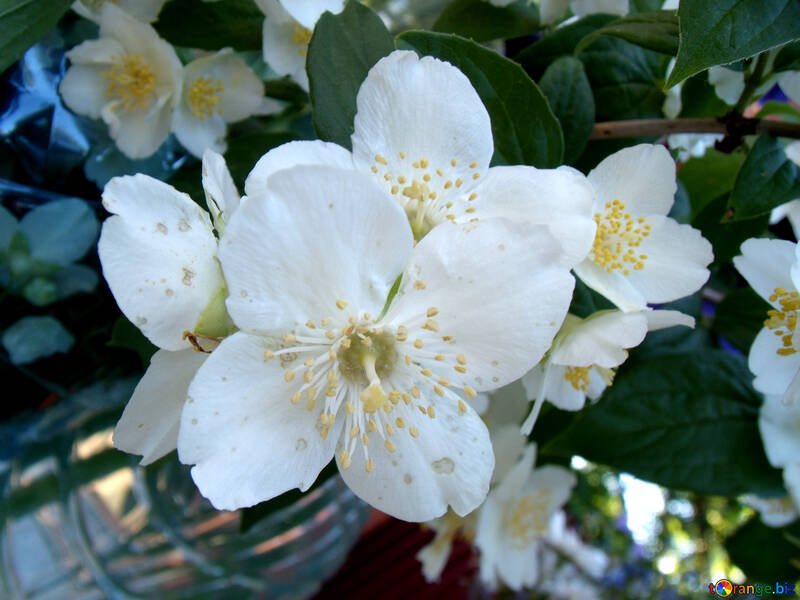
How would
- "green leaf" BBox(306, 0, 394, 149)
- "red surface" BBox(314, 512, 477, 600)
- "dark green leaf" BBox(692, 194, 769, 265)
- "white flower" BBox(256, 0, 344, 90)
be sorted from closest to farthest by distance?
1. "green leaf" BBox(306, 0, 394, 149)
2. "white flower" BBox(256, 0, 344, 90)
3. "dark green leaf" BBox(692, 194, 769, 265)
4. "red surface" BBox(314, 512, 477, 600)

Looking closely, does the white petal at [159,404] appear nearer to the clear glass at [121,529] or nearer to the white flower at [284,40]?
the white flower at [284,40]

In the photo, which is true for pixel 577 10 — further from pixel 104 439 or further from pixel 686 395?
pixel 104 439

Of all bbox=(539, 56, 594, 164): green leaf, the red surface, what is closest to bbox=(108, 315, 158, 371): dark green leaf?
bbox=(539, 56, 594, 164): green leaf

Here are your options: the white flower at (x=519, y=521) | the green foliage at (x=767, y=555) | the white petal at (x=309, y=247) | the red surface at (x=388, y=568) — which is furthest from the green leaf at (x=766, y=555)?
the white petal at (x=309, y=247)

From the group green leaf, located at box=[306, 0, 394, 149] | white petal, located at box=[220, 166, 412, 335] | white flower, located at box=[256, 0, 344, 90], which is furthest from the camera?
white flower, located at box=[256, 0, 344, 90]

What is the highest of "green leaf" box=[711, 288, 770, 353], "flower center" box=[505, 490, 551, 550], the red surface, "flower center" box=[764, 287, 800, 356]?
"flower center" box=[764, 287, 800, 356]

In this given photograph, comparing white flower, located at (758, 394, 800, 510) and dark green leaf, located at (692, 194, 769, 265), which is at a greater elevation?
dark green leaf, located at (692, 194, 769, 265)

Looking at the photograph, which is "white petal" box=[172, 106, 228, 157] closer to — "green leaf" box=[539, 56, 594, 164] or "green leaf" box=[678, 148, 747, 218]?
"green leaf" box=[539, 56, 594, 164]

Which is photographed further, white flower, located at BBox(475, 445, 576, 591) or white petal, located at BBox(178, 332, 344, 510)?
white flower, located at BBox(475, 445, 576, 591)
